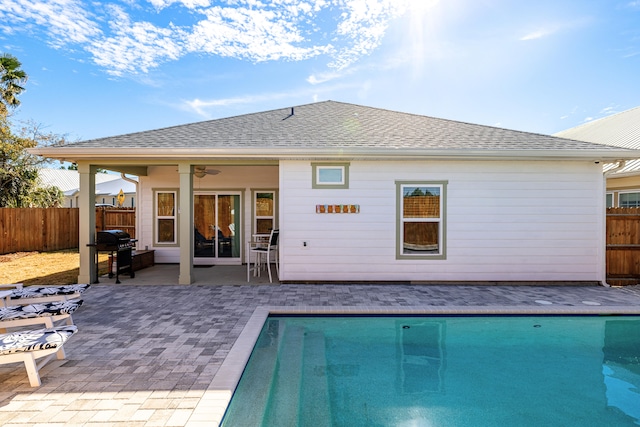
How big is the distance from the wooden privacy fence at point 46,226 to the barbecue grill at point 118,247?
5.05 m

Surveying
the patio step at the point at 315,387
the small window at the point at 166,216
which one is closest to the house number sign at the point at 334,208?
the patio step at the point at 315,387

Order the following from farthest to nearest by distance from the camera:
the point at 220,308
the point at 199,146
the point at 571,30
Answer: the point at 571,30, the point at 199,146, the point at 220,308

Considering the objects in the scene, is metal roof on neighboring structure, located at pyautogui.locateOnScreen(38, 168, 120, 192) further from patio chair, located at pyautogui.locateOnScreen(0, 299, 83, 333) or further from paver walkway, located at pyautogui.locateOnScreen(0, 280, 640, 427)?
patio chair, located at pyautogui.locateOnScreen(0, 299, 83, 333)

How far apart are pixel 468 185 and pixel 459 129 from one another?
2.04 meters

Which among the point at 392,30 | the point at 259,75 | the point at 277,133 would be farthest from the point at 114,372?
the point at 259,75

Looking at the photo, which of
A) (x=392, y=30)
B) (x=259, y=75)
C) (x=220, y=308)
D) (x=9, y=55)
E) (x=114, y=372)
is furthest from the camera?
(x=9, y=55)

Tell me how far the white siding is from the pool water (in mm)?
2055

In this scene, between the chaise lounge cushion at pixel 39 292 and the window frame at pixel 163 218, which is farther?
the window frame at pixel 163 218

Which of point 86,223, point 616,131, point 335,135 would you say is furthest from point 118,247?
point 616,131

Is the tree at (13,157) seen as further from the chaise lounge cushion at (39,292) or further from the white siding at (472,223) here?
the white siding at (472,223)

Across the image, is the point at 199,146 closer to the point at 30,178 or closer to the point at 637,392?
the point at 637,392

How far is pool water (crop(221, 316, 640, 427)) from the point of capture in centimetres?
301

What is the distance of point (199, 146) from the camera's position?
6.92 m

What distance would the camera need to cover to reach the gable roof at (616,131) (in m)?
11.9
